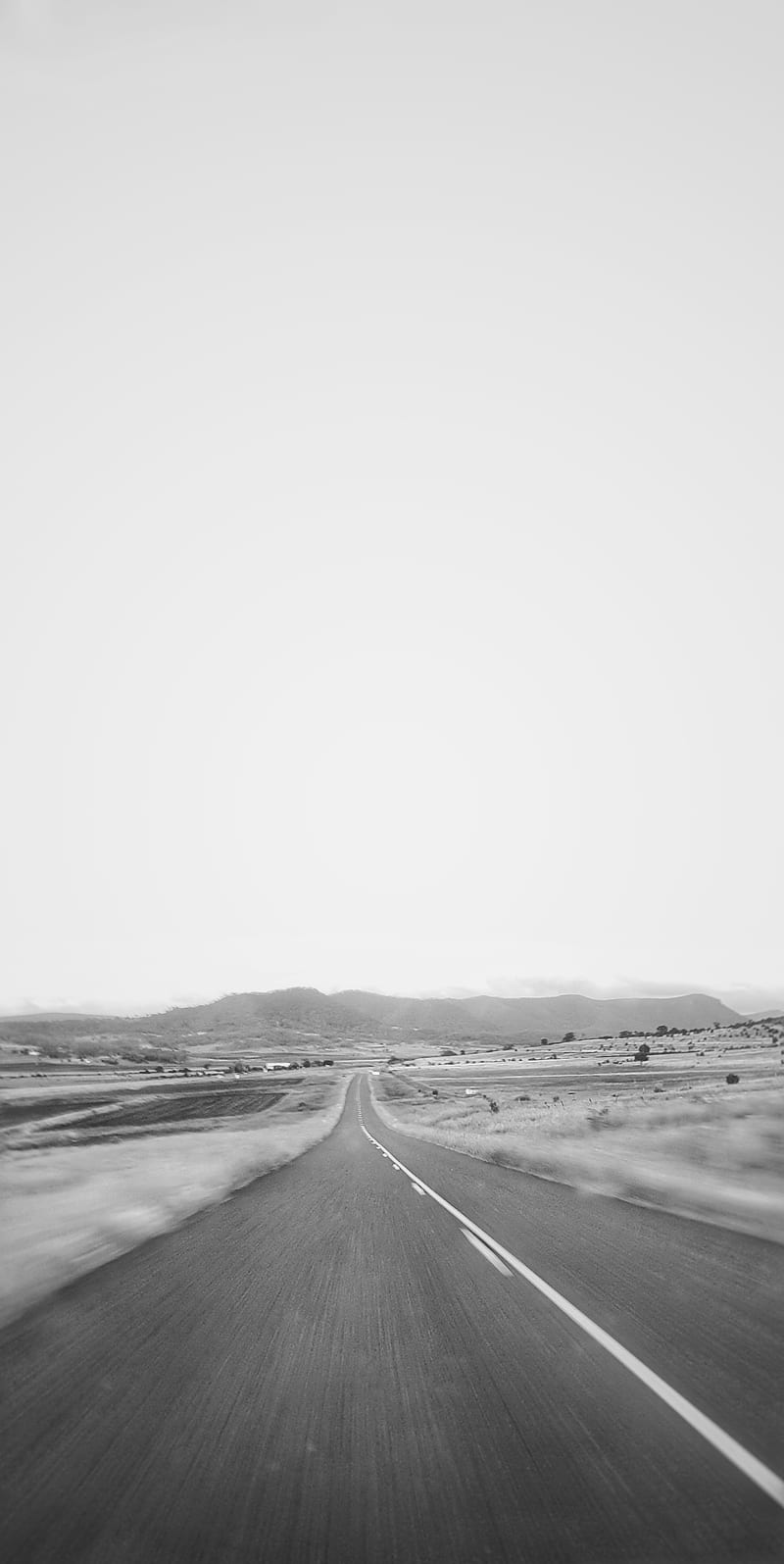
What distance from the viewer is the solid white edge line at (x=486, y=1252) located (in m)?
8.28

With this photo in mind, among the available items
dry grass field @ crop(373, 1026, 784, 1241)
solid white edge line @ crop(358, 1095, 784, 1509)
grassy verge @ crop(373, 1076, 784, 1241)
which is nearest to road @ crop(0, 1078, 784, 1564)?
solid white edge line @ crop(358, 1095, 784, 1509)

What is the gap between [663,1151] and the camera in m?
17.7

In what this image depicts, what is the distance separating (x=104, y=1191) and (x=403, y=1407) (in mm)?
12940

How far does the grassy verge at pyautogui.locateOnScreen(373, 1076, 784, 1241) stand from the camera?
39.5 ft

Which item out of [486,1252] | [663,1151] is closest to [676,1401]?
[486,1252]

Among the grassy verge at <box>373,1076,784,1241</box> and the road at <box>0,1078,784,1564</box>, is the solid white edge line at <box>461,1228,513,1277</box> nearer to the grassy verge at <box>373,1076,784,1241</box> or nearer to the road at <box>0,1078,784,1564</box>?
the road at <box>0,1078,784,1564</box>

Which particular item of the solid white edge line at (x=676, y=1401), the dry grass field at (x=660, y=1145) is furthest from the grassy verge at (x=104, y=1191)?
the dry grass field at (x=660, y=1145)

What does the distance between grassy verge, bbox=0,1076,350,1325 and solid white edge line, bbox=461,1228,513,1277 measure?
477 cm

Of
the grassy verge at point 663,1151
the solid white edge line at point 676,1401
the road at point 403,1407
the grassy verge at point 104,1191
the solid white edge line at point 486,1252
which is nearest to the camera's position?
the road at point 403,1407

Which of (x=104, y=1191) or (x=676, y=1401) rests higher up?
(x=676, y=1401)

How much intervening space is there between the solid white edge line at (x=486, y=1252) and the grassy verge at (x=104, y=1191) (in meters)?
4.77

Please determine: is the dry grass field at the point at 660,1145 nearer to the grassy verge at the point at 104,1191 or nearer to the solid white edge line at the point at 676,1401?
the solid white edge line at the point at 676,1401

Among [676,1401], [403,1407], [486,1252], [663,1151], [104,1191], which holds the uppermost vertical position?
[676,1401]

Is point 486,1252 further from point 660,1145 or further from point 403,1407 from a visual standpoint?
point 660,1145
